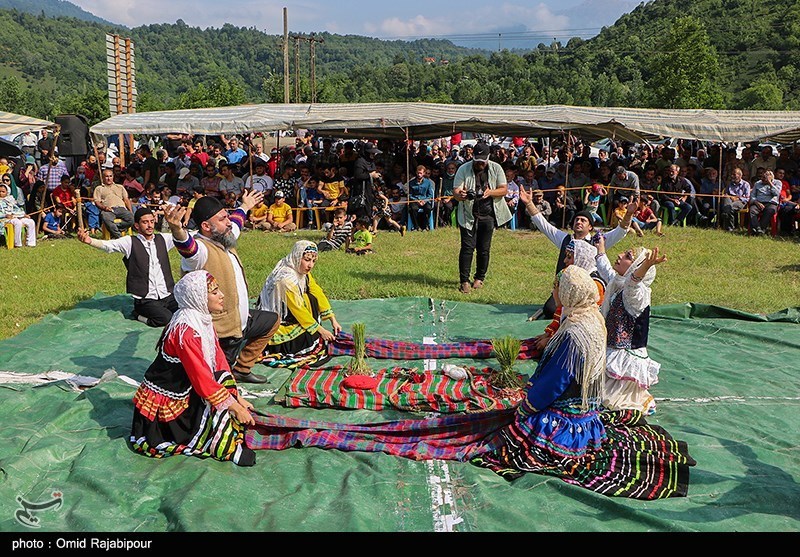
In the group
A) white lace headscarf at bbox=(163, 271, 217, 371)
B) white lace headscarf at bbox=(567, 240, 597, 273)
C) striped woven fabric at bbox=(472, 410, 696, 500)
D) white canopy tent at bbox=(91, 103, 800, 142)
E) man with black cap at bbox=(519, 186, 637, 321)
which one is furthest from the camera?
white canopy tent at bbox=(91, 103, 800, 142)

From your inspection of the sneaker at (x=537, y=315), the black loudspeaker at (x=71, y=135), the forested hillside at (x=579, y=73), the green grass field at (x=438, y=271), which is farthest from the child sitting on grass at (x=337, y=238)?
the forested hillside at (x=579, y=73)


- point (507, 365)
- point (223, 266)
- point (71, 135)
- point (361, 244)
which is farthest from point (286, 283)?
point (71, 135)

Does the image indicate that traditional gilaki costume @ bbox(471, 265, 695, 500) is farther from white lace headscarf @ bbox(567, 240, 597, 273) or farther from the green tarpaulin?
white lace headscarf @ bbox(567, 240, 597, 273)

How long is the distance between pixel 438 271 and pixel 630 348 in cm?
537

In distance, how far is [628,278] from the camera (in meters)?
4.93

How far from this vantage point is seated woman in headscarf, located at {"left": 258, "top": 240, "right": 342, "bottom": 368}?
619 cm

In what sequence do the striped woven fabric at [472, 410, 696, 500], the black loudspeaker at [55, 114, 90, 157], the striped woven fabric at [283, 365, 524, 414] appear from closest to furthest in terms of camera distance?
the striped woven fabric at [472, 410, 696, 500] < the striped woven fabric at [283, 365, 524, 414] < the black loudspeaker at [55, 114, 90, 157]

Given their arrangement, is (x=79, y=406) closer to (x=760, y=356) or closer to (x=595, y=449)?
(x=595, y=449)

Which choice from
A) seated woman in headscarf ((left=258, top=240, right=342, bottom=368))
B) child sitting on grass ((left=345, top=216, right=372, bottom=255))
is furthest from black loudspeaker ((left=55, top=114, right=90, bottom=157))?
seated woman in headscarf ((left=258, top=240, right=342, bottom=368))

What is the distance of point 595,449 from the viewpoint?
416 cm

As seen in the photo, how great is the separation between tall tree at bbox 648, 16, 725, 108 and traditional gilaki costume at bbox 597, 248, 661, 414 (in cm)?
3290

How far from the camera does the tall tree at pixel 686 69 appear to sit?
34500 millimetres

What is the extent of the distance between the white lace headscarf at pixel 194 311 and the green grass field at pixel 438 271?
3.91m

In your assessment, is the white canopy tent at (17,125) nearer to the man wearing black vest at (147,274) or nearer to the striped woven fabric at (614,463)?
the man wearing black vest at (147,274)
